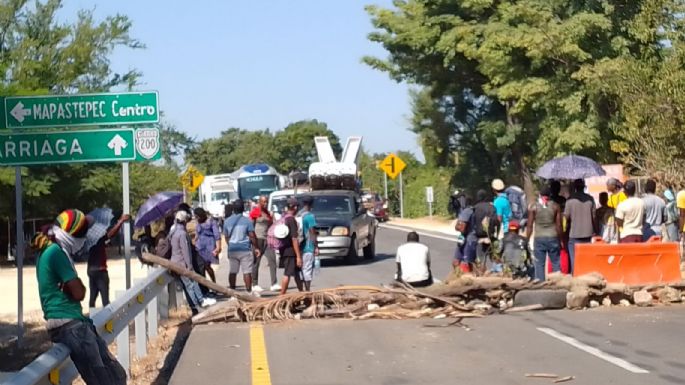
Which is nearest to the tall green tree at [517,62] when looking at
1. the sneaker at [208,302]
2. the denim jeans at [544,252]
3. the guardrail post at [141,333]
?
the denim jeans at [544,252]

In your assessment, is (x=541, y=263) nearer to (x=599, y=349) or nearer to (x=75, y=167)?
(x=599, y=349)

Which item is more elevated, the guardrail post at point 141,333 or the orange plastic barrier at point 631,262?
the orange plastic barrier at point 631,262

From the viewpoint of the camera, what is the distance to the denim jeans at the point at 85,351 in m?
7.41

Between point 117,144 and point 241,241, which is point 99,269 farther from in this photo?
point 241,241

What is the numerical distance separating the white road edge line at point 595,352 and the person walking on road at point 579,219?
4676 millimetres

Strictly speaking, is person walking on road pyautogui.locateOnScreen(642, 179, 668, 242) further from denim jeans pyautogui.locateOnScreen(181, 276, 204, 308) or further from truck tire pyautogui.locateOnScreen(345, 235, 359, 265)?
truck tire pyautogui.locateOnScreen(345, 235, 359, 265)

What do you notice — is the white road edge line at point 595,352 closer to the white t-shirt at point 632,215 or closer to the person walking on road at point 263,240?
the white t-shirt at point 632,215

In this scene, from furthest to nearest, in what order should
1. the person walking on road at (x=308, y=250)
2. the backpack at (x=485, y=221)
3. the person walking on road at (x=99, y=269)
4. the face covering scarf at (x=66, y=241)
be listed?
1. the backpack at (x=485, y=221)
2. the person walking on road at (x=308, y=250)
3. the person walking on road at (x=99, y=269)
4. the face covering scarf at (x=66, y=241)

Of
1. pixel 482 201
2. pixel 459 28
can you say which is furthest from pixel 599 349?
pixel 459 28

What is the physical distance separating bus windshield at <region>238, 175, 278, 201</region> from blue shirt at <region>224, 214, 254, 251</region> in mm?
42146

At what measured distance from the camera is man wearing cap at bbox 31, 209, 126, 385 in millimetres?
7434

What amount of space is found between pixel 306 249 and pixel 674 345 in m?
7.99

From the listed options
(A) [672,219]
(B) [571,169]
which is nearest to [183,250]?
(B) [571,169]

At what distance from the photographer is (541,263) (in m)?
17.2
